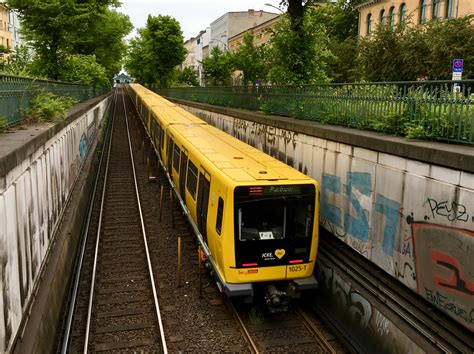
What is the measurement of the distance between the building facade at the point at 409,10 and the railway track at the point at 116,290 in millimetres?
25578

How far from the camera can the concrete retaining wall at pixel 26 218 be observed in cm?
605

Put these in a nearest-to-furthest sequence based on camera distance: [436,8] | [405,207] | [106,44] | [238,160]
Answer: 1. [405,207]
2. [238,160]
3. [436,8]
4. [106,44]

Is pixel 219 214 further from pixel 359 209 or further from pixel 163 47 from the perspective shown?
pixel 163 47

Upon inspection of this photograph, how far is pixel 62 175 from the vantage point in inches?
503

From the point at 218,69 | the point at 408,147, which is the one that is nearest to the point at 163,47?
the point at 218,69

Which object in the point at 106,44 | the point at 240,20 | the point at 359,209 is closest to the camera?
the point at 359,209

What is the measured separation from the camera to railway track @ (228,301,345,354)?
8438 millimetres

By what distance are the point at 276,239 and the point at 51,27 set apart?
2087cm

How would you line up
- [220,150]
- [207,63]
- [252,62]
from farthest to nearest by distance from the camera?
[207,63] < [252,62] < [220,150]

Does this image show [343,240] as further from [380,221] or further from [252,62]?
[252,62]

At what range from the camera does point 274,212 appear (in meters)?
8.96

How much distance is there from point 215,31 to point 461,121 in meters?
103

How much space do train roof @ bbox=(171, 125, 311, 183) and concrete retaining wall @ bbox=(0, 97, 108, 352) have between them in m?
3.44

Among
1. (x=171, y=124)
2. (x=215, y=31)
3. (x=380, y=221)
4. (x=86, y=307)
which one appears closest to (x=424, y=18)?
(x=171, y=124)
